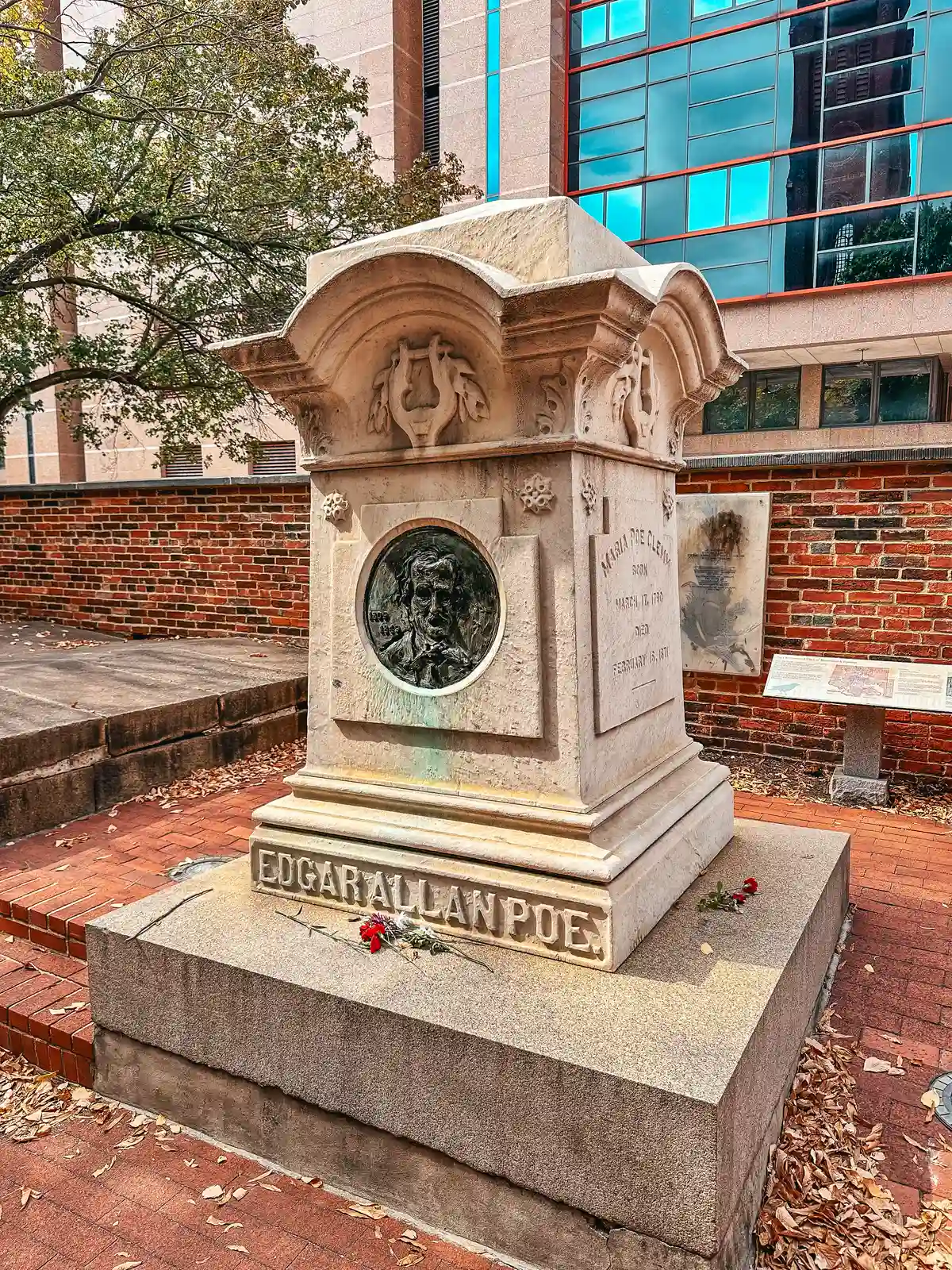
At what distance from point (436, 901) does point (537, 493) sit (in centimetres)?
115

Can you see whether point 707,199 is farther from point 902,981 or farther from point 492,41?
point 902,981

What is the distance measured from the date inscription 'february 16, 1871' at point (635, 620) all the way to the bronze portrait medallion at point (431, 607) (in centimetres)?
31

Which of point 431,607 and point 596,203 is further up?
point 596,203

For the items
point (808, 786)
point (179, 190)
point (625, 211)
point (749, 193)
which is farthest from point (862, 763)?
point (625, 211)

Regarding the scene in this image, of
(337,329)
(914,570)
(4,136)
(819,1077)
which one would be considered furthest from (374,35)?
(819,1077)

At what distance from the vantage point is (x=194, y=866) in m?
3.71

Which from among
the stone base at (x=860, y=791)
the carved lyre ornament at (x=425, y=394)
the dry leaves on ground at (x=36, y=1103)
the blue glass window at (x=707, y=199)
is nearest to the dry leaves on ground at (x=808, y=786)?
the stone base at (x=860, y=791)

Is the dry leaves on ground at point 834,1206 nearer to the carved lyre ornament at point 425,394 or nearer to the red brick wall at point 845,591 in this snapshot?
the carved lyre ornament at point 425,394

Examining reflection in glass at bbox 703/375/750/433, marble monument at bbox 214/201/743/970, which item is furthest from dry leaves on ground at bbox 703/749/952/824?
reflection in glass at bbox 703/375/750/433

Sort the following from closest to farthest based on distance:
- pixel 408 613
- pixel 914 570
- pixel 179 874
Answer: pixel 408 613
pixel 179 874
pixel 914 570

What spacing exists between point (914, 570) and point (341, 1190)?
4.41 meters

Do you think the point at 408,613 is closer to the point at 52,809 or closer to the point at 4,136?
the point at 52,809

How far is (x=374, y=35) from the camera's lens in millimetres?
17984

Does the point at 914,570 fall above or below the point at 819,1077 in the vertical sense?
above
